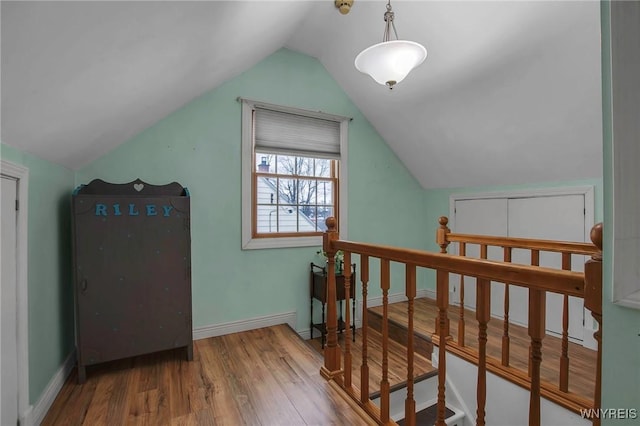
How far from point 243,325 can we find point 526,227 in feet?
10.3

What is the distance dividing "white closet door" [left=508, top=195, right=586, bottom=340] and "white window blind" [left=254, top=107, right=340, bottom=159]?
211cm

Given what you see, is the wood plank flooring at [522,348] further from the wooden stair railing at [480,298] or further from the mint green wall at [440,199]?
the mint green wall at [440,199]

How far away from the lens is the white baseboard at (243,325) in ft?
9.24

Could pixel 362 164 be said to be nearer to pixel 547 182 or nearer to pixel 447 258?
pixel 547 182

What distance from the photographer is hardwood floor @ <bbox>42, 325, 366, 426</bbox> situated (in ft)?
5.52

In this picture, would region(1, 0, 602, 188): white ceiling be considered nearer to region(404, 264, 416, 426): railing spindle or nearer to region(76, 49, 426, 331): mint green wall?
region(76, 49, 426, 331): mint green wall

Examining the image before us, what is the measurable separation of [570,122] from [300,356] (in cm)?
290

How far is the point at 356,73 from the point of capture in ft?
10.7

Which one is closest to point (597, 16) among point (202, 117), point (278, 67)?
point (278, 67)

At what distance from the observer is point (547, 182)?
300 cm

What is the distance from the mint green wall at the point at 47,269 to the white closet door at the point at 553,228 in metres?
3.98

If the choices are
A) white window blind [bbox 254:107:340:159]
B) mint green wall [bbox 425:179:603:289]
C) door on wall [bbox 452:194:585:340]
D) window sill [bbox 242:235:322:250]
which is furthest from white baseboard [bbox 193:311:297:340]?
door on wall [bbox 452:194:585:340]

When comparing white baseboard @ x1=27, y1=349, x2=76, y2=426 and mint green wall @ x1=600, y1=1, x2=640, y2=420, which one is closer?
mint green wall @ x1=600, y1=1, x2=640, y2=420

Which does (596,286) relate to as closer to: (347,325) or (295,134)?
(347,325)
